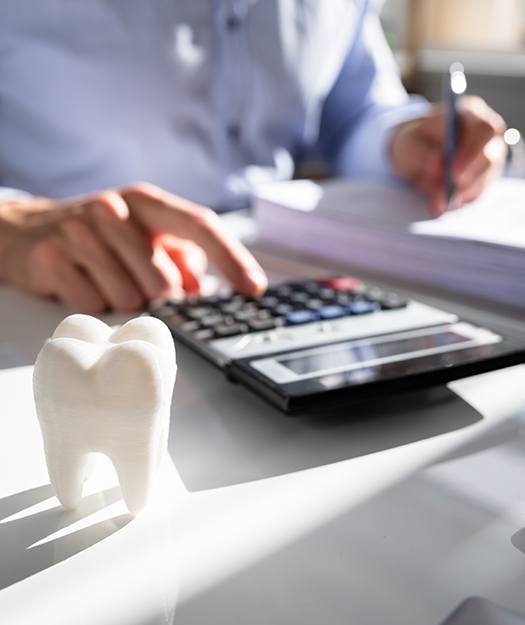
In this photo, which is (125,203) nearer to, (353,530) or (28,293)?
(28,293)

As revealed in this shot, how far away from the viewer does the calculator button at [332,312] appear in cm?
43

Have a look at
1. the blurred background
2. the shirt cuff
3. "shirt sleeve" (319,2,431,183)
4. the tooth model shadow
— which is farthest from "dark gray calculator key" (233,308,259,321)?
the blurred background

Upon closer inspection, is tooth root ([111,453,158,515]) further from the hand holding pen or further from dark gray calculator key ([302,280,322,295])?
the hand holding pen

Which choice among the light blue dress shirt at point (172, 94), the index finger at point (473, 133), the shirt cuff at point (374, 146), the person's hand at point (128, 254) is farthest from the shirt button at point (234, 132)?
the person's hand at point (128, 254)

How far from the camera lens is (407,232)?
573 mm

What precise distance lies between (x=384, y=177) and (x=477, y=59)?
1.21m

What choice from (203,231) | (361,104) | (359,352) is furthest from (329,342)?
(361,104)

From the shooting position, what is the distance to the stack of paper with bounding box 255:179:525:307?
53 centimetres

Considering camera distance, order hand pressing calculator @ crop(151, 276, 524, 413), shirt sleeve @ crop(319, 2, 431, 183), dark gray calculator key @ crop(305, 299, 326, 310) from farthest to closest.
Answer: shirt sleeve @ crop(319, 2, 431, 183) < dark gray calculator key @ crop(305, 299, 326, 310) < hand pressing calculator @ crop(151, 276, 524, 413)

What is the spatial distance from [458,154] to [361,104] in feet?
1.33

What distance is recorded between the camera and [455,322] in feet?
1.41

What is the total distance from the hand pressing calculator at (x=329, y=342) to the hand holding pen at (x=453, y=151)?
0.22 meters

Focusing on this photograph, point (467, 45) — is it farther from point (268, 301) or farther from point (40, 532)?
point (40, 532)

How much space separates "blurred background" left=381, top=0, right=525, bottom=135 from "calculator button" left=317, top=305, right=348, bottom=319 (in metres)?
1.50
